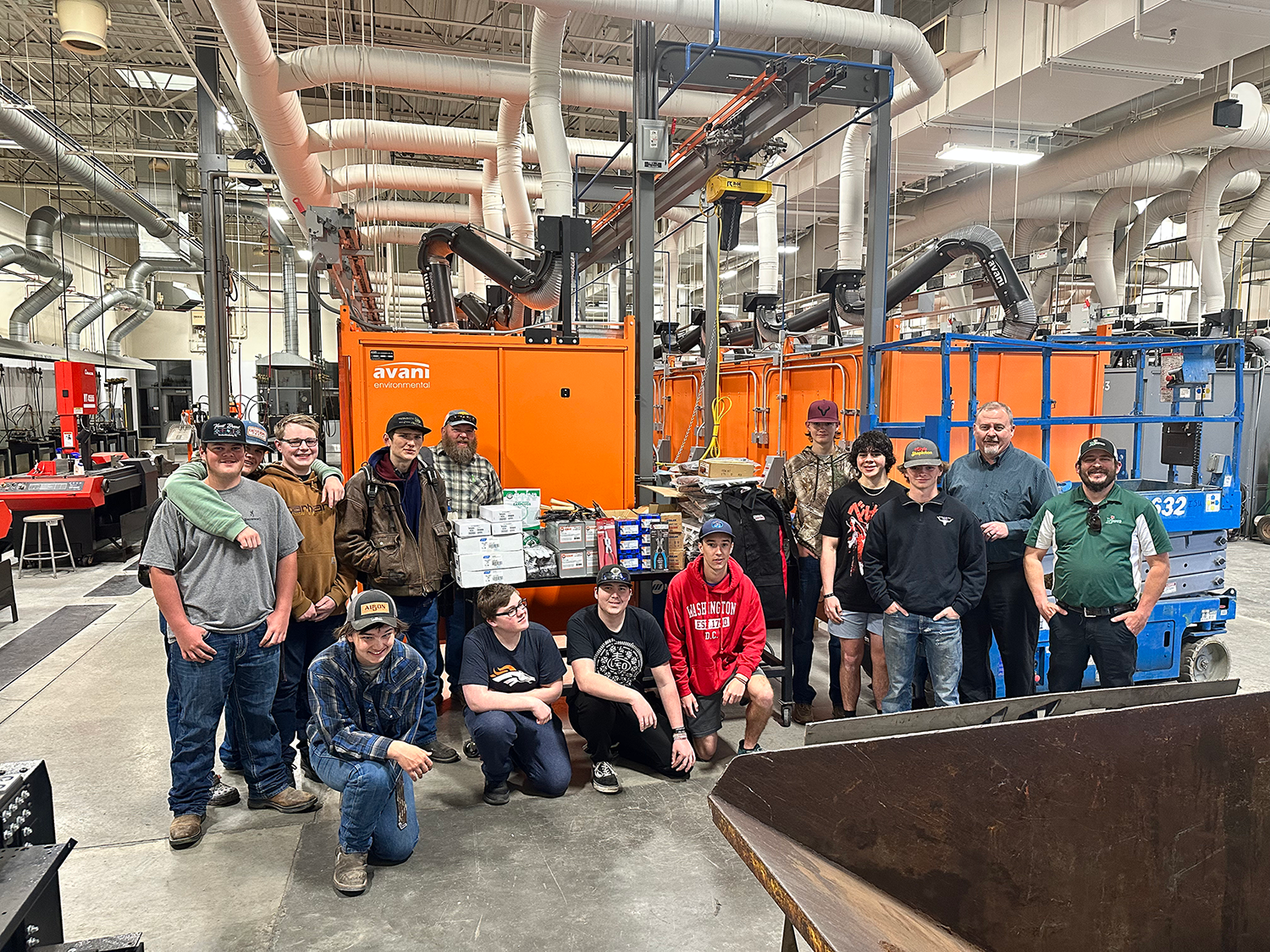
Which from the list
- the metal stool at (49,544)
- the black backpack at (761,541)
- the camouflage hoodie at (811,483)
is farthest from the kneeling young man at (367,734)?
the metal stool at (49,544)

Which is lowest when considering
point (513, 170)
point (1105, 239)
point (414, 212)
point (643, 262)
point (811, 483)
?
point (811, 483)

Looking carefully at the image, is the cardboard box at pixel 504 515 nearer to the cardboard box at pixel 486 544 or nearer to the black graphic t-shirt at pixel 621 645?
the cardboard box at pixel 486 544

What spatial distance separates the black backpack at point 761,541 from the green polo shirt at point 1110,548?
1.60m

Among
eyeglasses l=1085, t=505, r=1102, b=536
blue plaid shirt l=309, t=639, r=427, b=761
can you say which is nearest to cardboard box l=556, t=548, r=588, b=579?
blue plaid shirt l=309, t=639, r=427, b=761

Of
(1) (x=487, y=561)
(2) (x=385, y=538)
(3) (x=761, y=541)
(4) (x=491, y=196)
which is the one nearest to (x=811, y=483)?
(3) (x=761, y=541)

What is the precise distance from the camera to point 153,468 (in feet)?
37.8

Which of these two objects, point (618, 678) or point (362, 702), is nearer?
point (362, 702)

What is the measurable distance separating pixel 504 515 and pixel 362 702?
5.34 feet

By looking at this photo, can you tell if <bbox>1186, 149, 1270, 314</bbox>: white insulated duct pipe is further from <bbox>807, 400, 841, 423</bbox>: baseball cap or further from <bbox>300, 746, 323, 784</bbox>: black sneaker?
<bbox>300, 746, 323, 784</bbox>: black sneaker

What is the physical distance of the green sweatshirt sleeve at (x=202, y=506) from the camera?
138 inches

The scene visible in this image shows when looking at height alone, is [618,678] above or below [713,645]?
below

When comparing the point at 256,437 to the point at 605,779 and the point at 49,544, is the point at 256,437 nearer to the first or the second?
the point at 605,779

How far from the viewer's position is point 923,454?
430 centimetres

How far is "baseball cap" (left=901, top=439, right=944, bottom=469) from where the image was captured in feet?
14.0
